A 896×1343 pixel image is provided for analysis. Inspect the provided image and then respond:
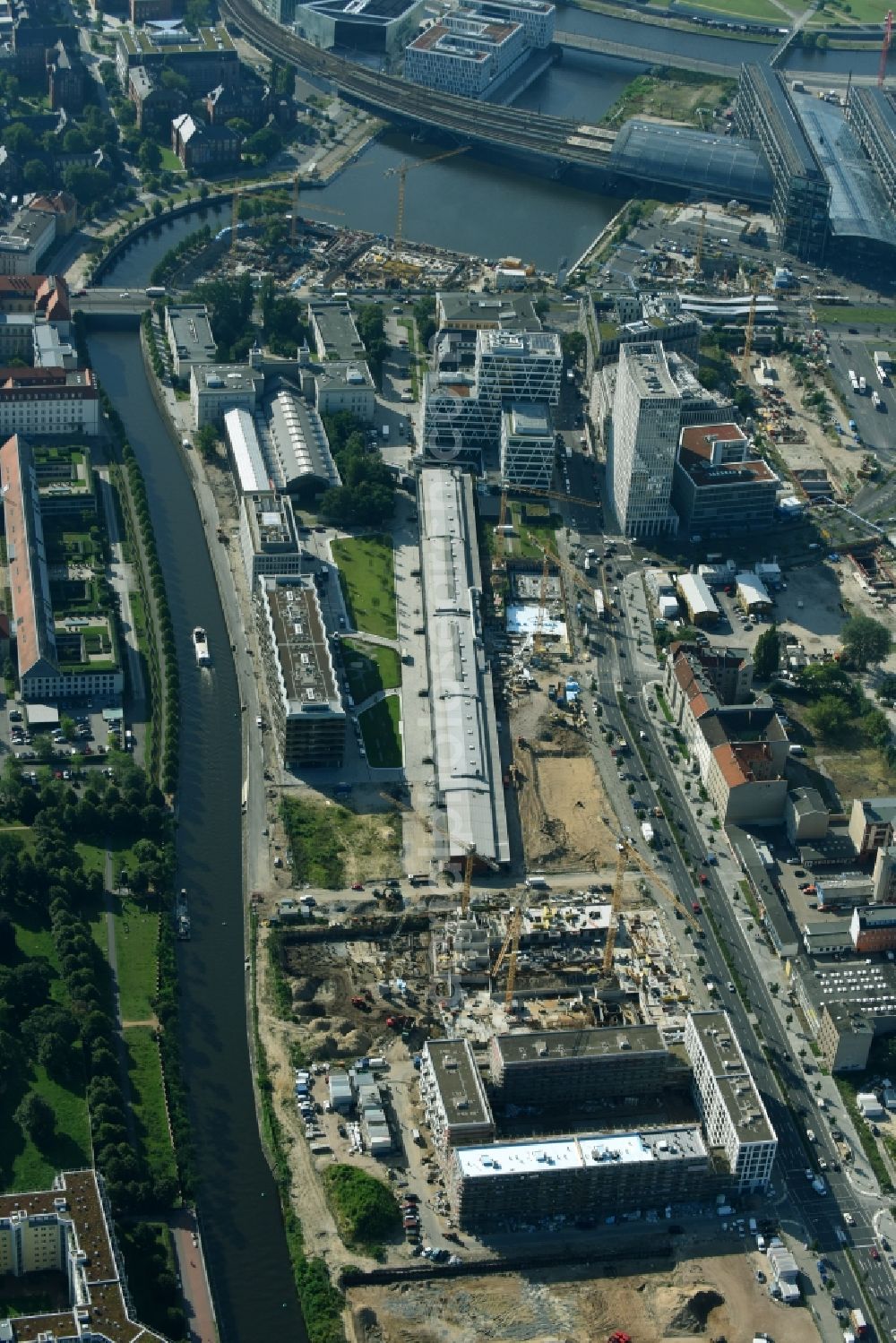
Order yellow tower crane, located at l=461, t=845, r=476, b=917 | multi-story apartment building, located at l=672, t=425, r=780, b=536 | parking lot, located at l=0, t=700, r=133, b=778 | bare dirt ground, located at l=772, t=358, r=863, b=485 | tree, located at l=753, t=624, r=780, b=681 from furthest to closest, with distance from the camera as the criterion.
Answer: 1. bare dirt ground, located at l=772, t=358, r=863, b=485
2. multi-story apartment building, located at l=672, t=425, r=780, b=536
3. tree, located at l=753, t=624, r=780, b=681
4. parking lot, located at l=0, t=700, r=133, b=778
5. yellow tower crane, located at l=461, t=845, r=476, b=917

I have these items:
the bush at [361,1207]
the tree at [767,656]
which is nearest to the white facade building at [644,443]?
the tree at [767,656]

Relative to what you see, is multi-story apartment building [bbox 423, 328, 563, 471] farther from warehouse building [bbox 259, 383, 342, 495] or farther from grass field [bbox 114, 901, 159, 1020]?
grass field [bbox 114, 901, 159, 1020]

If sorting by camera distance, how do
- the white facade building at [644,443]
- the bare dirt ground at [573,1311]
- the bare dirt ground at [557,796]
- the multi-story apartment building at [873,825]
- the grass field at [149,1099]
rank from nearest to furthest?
the bare dirt ground at [573,1311] < the grass field at [149,1099] < the multi-story apartment building at [873,825] < the bare dirt ground at [557,796] < the white facade building at [644,443]

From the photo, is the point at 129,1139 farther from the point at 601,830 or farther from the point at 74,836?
the point at 601,830

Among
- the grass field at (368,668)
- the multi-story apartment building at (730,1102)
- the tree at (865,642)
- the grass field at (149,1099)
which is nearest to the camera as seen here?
the grass field at (149,1099)

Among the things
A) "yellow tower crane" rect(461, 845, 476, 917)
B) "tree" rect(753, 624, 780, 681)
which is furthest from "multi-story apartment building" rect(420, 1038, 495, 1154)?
"tree" rect(753, 624, 780, 681)

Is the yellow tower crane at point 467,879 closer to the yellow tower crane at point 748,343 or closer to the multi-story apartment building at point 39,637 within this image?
the multi-story apartment building at point 39,637
